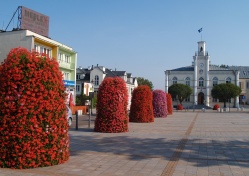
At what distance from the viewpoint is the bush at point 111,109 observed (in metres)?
15.2

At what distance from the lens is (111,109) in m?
15.2

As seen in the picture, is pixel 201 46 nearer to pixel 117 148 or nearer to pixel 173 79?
pixel 173 79

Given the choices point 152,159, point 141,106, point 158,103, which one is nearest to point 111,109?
point 152,159

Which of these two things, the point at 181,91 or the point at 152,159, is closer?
the point at 152,159

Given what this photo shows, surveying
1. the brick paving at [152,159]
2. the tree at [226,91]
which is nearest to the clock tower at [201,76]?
the tree at [226,91]

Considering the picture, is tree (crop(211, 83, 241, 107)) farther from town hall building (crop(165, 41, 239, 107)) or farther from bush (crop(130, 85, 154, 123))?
bush (crop(130, 85, 154, 123))

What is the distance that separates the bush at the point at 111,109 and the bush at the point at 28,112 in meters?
7.87

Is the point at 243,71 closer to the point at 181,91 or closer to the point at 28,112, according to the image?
the point at 181,91

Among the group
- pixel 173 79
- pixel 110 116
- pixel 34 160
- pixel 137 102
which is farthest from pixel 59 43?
pixel 173 79

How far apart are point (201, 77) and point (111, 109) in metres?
68.7

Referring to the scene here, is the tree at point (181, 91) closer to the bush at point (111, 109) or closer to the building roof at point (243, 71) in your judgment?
the building roof at point (243, 71)

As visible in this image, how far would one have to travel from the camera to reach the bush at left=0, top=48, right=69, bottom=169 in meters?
6.95

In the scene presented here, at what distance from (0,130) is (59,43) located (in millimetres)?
34757

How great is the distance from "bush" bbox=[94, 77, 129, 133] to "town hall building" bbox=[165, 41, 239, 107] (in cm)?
6391
